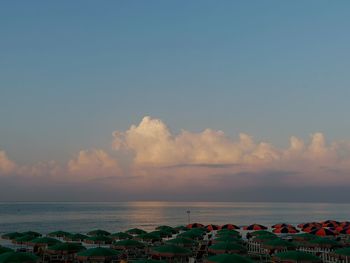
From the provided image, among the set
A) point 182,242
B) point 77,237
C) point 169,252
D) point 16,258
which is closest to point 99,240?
point 77,237

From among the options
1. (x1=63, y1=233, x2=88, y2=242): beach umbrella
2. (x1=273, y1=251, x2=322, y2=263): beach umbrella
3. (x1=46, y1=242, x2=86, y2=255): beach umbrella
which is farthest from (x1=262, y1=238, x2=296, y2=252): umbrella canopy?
(x1=63, y1=233, x2=88, y2=242): beach umbrella

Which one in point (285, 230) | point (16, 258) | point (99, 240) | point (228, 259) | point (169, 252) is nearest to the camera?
point (228, 259)

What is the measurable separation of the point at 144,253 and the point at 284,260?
43.5 feet

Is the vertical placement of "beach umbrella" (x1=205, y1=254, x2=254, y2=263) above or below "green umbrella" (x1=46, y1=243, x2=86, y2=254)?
above

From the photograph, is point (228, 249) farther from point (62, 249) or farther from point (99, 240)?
point (99, 240)

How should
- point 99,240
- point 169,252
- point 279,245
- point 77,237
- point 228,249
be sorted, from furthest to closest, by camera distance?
point 77,237 → point 99,240 → point 279,245 → point 228,249 → point 169,252

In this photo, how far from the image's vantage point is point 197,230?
121 feet

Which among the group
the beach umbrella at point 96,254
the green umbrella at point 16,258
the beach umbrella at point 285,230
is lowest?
the beach umbrella at point 285,230

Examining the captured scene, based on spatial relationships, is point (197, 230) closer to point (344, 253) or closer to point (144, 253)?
point (144, 253)

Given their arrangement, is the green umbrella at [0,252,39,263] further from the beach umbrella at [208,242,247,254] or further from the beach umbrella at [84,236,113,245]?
the beach umbrella at [208,242,247,254]

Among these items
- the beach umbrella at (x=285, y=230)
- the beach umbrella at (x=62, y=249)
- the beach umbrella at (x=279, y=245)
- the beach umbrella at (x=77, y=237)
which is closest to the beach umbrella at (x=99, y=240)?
the beach umbrella at (x=77, y=237)

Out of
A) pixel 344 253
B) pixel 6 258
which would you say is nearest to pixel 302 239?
pixel 344 253

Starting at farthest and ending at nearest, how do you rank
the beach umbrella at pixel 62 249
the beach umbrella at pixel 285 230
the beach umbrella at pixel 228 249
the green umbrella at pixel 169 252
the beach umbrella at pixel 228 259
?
1. the beach umbrella at pixel 285 230
2. the beach umbrella at pixel 62 249
3. the beach umbrella at pixel 228 249
4. the green umbrella at pixel 169 252
5. the beach umbrella at pixel 228 259

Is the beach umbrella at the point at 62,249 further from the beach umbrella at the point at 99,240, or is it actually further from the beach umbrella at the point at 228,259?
the beach umbrella at the point at 228,259
